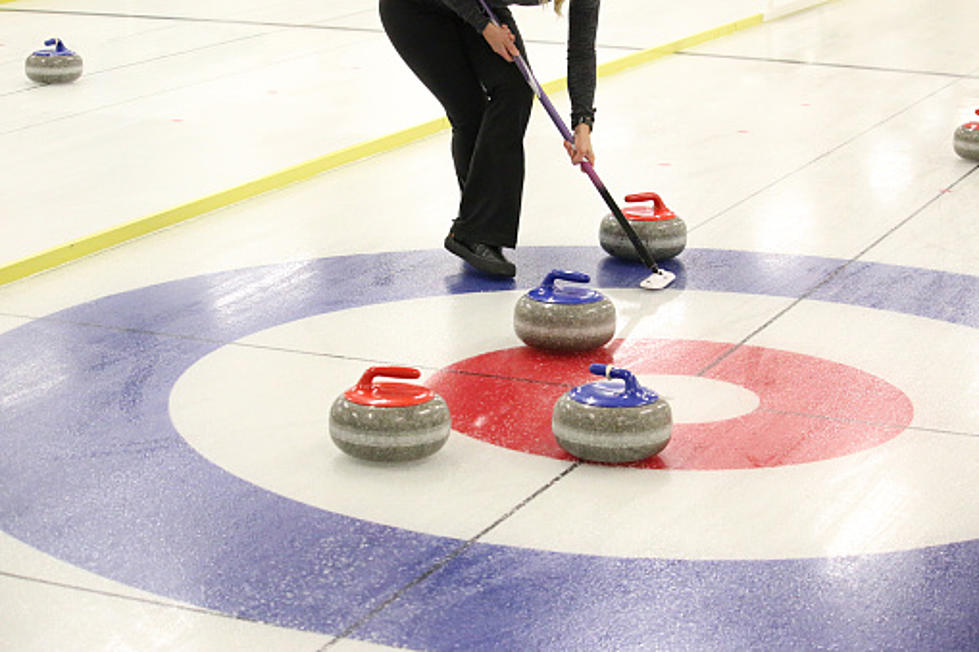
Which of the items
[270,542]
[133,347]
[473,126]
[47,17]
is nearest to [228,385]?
[133,347]

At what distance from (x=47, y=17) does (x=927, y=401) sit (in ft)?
31.2

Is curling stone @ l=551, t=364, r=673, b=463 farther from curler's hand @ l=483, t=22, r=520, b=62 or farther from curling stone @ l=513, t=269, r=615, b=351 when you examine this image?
curler's hand @ l=483, t=22, r=520, b=62

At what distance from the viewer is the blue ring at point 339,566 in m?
2.85

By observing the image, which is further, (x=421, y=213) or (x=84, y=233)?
(x=421, y=213)

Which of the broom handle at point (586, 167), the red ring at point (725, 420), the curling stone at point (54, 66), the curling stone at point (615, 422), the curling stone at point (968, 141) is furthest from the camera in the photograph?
the curling stone at point (54, 66)

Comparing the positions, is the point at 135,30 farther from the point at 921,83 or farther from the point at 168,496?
the point at 168,496

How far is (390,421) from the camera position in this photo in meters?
3.56

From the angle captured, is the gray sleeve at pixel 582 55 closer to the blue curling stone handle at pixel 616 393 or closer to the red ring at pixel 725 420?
the red ring at pixel 725 420

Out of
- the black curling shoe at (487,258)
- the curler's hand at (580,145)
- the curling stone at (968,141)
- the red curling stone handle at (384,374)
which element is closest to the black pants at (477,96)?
the black curling shoe at (487,258)

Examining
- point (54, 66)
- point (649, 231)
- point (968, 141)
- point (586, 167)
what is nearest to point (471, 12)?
point (586, 167)

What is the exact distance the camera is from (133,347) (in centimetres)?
459

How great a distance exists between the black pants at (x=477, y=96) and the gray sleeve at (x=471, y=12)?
0.21 m

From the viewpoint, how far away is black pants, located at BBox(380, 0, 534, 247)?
16.7 ft

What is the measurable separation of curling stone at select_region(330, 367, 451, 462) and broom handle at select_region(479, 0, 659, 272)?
150 cm
